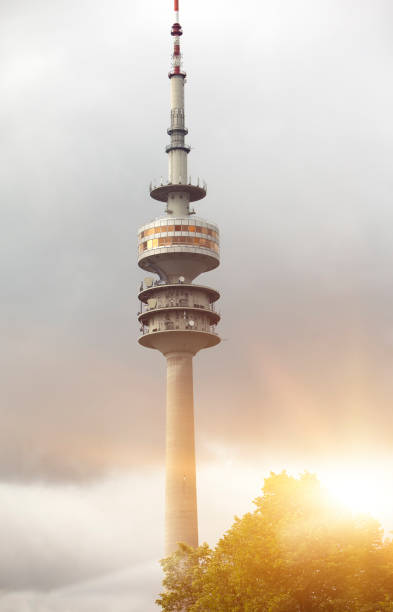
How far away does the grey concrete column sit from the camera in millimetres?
146000

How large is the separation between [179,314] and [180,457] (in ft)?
77.5

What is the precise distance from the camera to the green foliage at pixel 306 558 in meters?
83.2

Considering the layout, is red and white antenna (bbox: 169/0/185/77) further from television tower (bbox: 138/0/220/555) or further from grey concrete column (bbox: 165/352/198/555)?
grey concrete column (bbox: 165/352/198/555)

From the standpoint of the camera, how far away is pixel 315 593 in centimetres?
8506

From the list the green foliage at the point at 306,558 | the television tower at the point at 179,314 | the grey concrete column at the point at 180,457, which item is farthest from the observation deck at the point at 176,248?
the green foliage at the point at 306,558

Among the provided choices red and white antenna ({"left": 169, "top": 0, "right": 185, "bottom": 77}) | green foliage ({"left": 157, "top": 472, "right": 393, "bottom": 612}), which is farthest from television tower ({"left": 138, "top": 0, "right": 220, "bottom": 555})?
green foliage ({"left": 157, "top": 472, "right": 393, "bottom": 612})

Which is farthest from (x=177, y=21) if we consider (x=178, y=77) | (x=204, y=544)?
(x=204, y=544)

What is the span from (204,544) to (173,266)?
192 ft

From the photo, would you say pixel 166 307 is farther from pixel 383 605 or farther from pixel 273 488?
pixel 383 605

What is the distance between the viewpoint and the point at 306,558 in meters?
83.3

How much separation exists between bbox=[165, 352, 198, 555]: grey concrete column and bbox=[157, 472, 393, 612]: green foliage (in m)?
A: 54.2

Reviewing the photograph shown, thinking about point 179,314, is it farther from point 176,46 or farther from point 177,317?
point 176,46

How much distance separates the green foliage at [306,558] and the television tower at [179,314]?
56.7m

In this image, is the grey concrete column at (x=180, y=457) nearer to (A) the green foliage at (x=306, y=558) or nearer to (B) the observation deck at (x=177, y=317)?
(B) the observation deck at (x=177, y=317)
